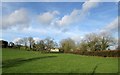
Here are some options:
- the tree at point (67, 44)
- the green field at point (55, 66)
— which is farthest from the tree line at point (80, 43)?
the green field at point (55, 66)

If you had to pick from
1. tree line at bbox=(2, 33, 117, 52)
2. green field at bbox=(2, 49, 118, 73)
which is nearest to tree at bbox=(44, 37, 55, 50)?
tree line at bbox=(2, 33, 117, 52)

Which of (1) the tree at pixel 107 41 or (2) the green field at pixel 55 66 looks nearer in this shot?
(2) the green field at pixel 55 66

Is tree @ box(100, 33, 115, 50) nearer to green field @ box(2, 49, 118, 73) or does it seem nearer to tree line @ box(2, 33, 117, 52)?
tree line @ box(2, 33, 117, 52)

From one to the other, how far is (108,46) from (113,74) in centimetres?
7256

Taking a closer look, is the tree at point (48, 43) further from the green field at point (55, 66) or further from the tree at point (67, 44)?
the green field at point (55, 66)

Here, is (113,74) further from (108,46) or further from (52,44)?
(52,44)

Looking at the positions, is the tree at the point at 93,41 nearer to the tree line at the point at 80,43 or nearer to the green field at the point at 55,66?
the tree line at the point at 80,43

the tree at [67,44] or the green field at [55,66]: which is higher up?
the tree at [67,44]

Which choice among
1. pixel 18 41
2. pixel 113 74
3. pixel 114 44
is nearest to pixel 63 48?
pixel 18 41

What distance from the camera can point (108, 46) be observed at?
86.4 m

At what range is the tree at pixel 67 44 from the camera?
114 m

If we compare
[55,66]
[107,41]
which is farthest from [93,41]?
[55,66]

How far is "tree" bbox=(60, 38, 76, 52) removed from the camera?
374 ft

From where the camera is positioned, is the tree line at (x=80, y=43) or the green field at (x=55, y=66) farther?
the tree line at (x=80, y=43)
